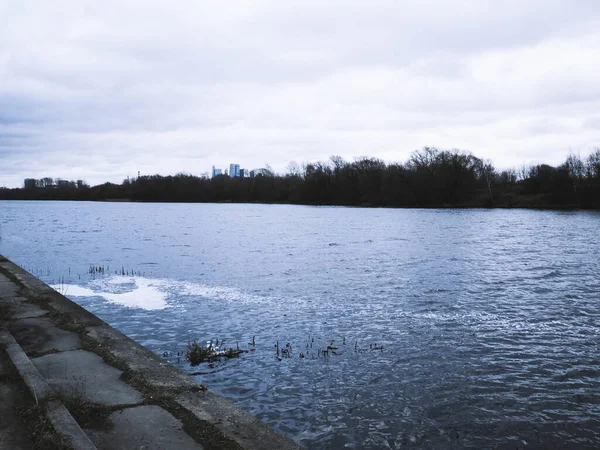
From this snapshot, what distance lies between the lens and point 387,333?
11930 mm

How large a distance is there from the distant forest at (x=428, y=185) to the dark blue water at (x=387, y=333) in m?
75.0

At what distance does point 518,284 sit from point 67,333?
16218 millimetres

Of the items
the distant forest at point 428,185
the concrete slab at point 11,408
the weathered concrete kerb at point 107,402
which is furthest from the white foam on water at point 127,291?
the distant forest at point 428,185

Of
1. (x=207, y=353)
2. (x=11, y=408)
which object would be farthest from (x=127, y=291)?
(x=11, y=408)

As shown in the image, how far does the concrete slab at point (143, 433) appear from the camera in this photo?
4.88 meters

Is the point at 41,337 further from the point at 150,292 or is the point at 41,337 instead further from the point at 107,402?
the point at 150,292

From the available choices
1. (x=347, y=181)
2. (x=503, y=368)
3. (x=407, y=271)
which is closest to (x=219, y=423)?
(x=503, y=368)

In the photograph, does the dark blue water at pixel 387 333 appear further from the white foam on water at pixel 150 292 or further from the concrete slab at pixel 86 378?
the concrete slab at pixel 86 378

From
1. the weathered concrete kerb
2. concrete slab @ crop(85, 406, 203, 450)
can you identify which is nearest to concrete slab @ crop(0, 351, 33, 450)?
the weathered concrete kerb

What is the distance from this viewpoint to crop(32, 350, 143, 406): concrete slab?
596 centimetres

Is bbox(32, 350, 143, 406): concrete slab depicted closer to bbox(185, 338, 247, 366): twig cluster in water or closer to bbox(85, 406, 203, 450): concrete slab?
bbox(85, 406, 203, 450): concrete slab

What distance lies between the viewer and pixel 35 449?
4.45m

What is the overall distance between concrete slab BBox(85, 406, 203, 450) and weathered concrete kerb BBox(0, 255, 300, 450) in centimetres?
1

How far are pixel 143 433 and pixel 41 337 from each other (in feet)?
15.0
